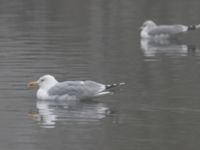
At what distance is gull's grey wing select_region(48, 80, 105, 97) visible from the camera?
60.4 feet

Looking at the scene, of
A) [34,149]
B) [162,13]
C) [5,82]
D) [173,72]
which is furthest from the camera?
[162,13]

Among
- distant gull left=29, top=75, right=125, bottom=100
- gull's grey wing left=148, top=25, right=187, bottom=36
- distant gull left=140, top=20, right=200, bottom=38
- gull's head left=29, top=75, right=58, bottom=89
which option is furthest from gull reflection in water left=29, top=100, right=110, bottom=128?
gull's grey wing left=148, top=25, right=187, bottom=36

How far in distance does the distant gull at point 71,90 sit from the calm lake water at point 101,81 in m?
0.18

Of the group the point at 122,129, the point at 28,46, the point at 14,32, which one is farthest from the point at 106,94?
the point at 14,32

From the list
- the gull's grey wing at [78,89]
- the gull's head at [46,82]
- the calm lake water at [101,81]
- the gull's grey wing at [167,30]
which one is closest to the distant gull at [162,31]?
the gull's grey wing at [167,30]

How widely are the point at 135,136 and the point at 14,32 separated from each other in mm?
19425

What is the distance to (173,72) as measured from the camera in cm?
2216

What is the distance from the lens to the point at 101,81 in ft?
68.0

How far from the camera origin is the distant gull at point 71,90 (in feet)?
60.4

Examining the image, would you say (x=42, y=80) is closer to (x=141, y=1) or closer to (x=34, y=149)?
(x=34, y=149)

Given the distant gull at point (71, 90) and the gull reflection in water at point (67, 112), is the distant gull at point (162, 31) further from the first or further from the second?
the gull reflection in water at point (67, 112)

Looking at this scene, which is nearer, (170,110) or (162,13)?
(170,110)

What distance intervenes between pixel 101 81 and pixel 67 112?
3387mm

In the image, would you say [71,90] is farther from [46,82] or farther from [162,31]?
[162,31]
